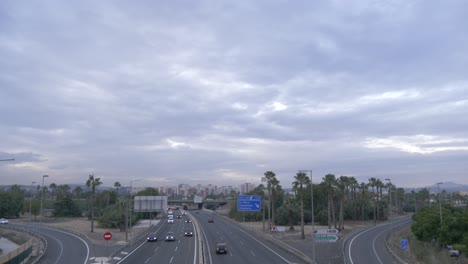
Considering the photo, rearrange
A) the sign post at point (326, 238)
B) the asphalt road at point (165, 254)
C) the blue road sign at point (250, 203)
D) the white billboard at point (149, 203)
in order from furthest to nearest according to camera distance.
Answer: the blue road sign at point (250, 203) < the white billboard at point (149, 203) < the asphalt road at point (165, 254) < the sign post at point (326, 238)

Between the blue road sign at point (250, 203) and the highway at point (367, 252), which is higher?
the blue road sign at point (250, 203)

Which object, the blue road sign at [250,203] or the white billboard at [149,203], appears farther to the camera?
the blue road sign at [250,203]

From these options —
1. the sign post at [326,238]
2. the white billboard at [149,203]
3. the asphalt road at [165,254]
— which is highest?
the white billboard at [149,203]

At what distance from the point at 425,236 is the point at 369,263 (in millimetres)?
19958

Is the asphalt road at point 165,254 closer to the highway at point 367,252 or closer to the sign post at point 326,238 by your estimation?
the sign post at point 326,238

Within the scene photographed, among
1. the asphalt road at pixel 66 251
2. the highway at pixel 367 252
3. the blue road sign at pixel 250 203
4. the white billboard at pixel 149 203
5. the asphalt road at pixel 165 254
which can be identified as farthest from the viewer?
the blue road sign at pixel 250 203

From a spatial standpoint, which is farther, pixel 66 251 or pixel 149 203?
pixel 149 203

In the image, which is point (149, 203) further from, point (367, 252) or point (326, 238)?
point (326, 238)

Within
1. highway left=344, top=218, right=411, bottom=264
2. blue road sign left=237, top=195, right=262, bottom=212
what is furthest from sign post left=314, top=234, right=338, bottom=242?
blue road sign left=237, top=195, right=262, bottom=212

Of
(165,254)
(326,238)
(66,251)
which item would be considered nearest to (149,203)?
(66,251)

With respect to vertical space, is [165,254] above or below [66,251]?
above

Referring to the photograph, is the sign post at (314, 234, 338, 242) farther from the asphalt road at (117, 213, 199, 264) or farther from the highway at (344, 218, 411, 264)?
the asphalt road at (117, 213, 199, 264)

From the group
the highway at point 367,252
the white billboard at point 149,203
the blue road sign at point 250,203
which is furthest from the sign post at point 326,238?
the white billboard at point 149,203

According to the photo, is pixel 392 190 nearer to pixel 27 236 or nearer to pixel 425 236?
pixel 425 236
